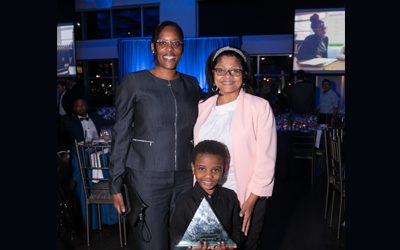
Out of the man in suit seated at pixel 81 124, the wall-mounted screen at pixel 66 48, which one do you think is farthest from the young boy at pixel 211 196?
the wall-mounted screen at pixel 66 48

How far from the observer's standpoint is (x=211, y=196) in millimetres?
1436

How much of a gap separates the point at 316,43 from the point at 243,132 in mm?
7435

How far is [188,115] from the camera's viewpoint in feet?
5.24

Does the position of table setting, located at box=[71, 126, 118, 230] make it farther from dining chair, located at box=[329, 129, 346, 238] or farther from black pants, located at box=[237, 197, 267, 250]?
dining chair, located at box=[329, 129, 346, 238]

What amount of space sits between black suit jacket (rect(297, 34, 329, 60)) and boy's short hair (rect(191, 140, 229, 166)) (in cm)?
739

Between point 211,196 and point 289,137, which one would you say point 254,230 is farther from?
point 289,137

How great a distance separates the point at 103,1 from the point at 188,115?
723 cm

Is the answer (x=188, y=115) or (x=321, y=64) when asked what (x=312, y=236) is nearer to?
(x=188, y=115)

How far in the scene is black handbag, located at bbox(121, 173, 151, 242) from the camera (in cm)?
153

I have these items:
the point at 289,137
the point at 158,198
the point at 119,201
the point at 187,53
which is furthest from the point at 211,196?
the point at 187,53

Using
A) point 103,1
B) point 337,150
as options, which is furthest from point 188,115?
point 103,1

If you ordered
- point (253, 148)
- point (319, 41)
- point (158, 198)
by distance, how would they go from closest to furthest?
point (253, 148) → point (158, 198) → point (319, 41)

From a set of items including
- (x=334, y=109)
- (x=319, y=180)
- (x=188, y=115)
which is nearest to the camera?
(x=188, y=115)

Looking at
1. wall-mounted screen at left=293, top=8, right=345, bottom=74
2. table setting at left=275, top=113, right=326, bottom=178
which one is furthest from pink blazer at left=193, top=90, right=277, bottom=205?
wall-mounted screen at left=293, top=8, right=345, bottom=74
